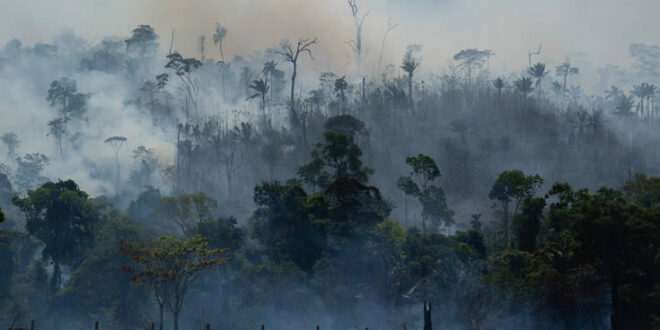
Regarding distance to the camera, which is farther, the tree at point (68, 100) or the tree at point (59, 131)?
the tree at point (68, 100)

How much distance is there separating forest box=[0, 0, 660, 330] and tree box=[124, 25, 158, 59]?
9387mm

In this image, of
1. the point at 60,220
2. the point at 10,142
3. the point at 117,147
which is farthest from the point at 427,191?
the point at 10,142

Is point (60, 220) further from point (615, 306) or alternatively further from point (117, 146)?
point (117, 146)

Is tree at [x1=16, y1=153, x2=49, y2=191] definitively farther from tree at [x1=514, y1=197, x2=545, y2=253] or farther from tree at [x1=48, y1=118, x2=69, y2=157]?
tree at [x1=514, y1=197, x2=545, y2=253]

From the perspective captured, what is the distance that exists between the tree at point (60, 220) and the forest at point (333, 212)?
0.44 feet

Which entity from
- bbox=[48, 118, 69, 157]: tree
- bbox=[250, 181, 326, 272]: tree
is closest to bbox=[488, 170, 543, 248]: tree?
bbox=[250, 181, 326, 272]: tree

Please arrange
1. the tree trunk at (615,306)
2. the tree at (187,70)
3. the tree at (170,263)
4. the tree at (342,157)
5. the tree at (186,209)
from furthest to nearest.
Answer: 1. the tree at (187,70)
2. the tree at (186,209)
3. the tree at (342,157)
4. the tree at (170,263)
5. the tree trunk at (615,306)

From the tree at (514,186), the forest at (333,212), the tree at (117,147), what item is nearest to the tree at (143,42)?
the forest at (333,212)

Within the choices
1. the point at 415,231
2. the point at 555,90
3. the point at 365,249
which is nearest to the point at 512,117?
the point at 555,90

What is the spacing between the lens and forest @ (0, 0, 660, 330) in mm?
51844

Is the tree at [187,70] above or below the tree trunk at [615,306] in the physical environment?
above

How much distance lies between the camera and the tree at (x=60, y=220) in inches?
2689

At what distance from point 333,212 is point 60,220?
23.0 meters

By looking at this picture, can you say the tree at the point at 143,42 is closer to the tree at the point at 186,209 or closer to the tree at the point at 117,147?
the tree at the point at 117,147
